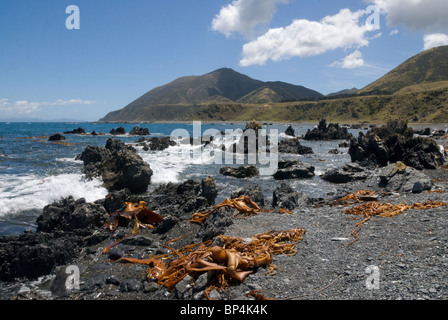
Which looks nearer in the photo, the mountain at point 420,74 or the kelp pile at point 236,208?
the kelp pile at point 236,208

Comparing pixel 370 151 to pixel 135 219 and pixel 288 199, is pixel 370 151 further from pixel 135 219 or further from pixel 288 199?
pixel 135 219

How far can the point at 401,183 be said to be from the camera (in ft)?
50.7

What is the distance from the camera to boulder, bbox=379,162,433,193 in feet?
45.8

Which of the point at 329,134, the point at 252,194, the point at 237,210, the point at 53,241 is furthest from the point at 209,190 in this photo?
the point at 329,134

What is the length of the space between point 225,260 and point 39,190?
13480mm

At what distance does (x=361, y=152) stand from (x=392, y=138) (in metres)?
4.64

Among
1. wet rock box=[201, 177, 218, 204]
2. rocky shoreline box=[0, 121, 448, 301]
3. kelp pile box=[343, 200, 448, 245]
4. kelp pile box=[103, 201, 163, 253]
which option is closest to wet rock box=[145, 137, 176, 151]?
rocky shoreline box=[0, 121, 448, 301]

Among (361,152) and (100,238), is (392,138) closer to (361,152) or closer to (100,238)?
(361,152)

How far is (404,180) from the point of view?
610 inches

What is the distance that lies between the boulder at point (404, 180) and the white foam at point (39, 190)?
16.2m

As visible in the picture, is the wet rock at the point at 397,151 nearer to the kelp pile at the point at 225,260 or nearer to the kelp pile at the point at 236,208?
the kelp pile at the point at 236,208

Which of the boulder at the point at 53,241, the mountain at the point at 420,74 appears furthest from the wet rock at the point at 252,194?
the mountain at the point at 420,74

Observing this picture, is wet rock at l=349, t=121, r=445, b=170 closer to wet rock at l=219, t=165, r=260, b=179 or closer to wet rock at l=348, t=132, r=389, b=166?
wet rock at l=348, t=132, r=389, b=166

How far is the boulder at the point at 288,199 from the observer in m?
13.2
